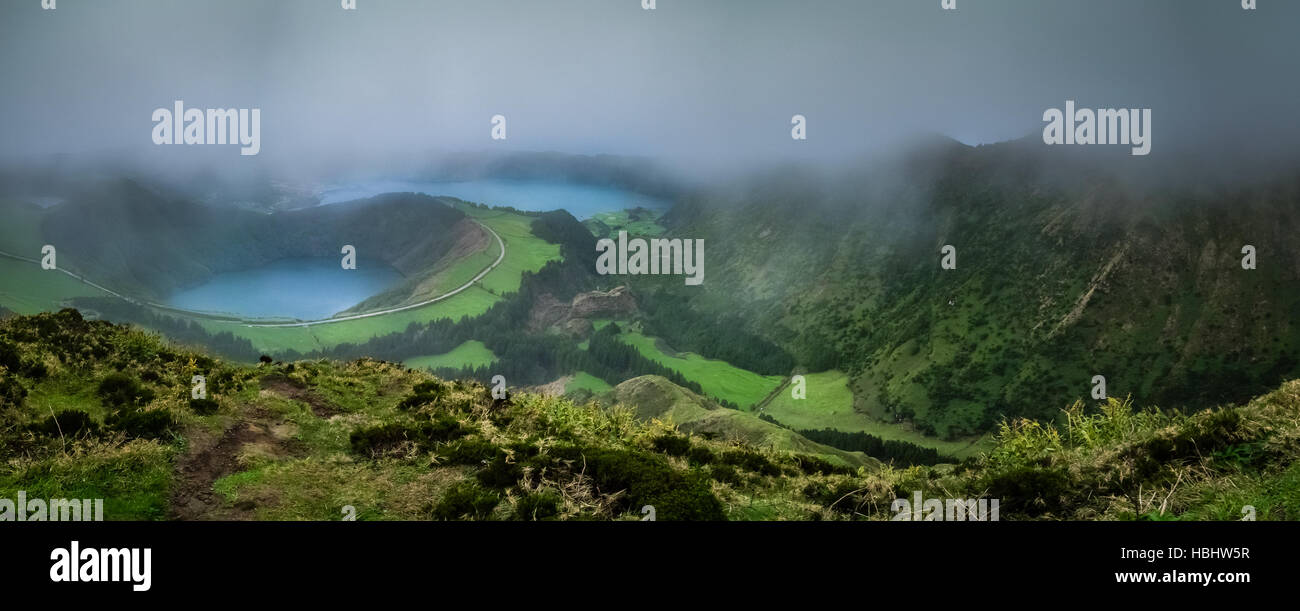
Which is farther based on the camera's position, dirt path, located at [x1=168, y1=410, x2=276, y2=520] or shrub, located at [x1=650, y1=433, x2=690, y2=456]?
shrub, located at [x1=650, y1=433, x2=690, y2=456]

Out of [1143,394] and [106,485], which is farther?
[1143,394]

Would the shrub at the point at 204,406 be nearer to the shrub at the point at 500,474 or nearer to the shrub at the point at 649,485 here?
the shrub at the point at 500,474

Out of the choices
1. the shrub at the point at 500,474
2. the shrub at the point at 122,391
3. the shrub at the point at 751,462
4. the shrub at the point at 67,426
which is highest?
the shrub at the point at 122,391

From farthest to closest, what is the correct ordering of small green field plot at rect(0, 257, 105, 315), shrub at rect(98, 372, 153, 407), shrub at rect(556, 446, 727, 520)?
small green field plot at rect(0, 257, 105, 315), shrub at rect(98, 372, 153, 407), shrub at rect(556, 446, 727, 520)

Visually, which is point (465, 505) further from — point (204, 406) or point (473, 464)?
point (204, 406)

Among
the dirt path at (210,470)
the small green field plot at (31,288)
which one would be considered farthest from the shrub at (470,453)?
the small green field plot at (31,288)

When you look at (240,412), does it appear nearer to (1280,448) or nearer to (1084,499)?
(1084,499)

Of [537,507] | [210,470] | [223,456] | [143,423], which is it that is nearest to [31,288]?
[143,423]

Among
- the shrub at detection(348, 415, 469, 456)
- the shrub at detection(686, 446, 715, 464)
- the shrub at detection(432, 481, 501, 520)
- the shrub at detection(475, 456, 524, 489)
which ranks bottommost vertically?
the shrub at detection(686, 446, 715, 464)

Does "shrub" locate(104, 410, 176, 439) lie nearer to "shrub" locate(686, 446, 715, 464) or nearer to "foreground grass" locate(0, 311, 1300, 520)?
"foreground grass" locate(0, 311, 1300, 520)

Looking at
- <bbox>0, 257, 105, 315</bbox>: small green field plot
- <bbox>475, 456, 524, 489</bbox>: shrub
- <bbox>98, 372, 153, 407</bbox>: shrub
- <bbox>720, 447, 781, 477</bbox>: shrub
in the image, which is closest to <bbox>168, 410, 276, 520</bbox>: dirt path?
<bbox>98, 372, 153, 407</bbox>: shrub
